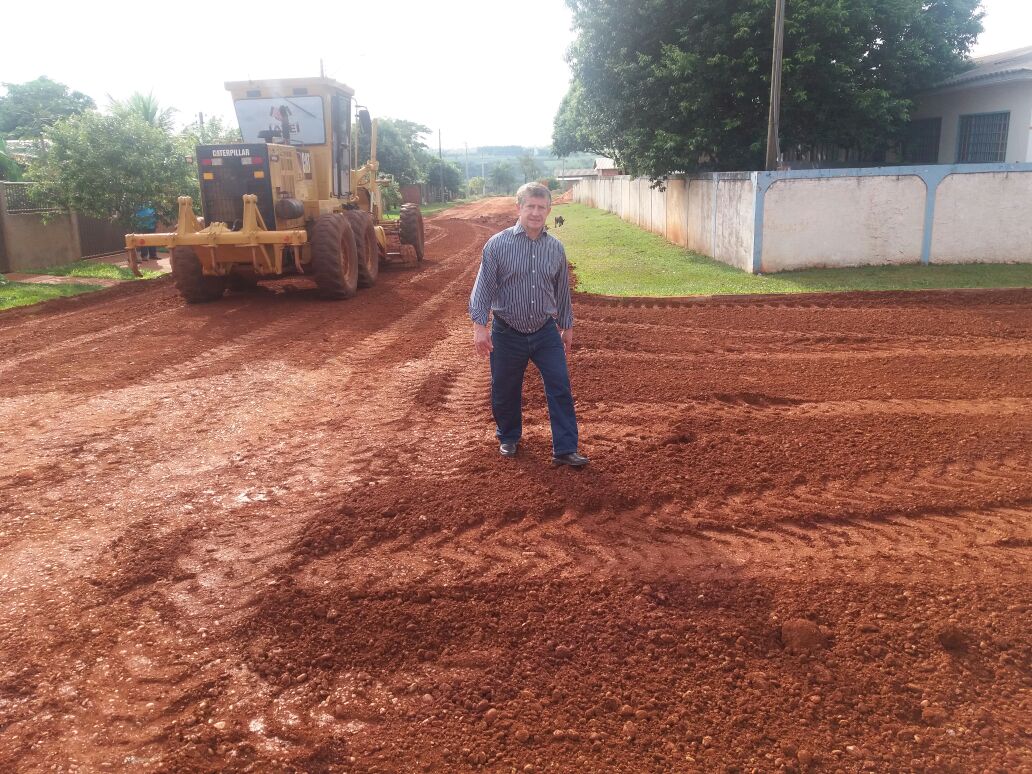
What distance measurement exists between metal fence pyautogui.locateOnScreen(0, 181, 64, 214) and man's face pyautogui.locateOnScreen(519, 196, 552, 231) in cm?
1517

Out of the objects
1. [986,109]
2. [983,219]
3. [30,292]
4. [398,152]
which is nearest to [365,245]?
[30,292]

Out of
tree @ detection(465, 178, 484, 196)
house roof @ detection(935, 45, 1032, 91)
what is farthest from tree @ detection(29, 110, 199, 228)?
tree @ detection(465, 178, 484, 196)

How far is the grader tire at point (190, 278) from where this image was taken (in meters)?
11.3

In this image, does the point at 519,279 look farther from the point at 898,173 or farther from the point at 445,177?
the point at 445,177

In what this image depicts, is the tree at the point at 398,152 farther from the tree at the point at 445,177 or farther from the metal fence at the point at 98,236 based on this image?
the metal fence at the point at 98,236

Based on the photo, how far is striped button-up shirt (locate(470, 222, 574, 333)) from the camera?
196 inches

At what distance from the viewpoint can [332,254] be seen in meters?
11.3

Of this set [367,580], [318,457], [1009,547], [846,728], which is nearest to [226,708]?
[367,580]

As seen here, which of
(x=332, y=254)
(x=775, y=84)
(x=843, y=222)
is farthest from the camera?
(x=775, y=84)

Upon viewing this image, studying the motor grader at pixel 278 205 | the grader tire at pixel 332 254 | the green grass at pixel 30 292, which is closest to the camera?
the motor grader at pixel 278 205

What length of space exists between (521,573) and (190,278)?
917 centimetres

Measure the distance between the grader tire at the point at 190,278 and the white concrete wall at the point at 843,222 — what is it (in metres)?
9.08

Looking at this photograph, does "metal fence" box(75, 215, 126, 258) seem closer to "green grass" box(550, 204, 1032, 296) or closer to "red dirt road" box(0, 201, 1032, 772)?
"green grass" box(550, 204, 1032, 296)

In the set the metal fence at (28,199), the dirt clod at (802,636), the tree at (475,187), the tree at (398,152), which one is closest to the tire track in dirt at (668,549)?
the dirt clod at (802,636)
